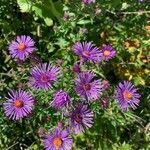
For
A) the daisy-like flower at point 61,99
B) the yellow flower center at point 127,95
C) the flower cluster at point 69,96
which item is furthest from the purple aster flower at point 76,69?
the yellow flower center at point 127,95

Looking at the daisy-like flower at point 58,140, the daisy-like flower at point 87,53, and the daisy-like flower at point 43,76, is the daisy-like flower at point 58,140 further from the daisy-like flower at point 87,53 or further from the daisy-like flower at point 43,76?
the daisy-like flower at point 87,53

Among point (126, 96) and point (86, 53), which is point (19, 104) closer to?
point (86, 53)

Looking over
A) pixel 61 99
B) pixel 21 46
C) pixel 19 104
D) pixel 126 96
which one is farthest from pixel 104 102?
pixel 21 46

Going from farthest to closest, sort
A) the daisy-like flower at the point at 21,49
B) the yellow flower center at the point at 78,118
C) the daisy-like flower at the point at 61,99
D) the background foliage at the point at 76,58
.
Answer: the background foliage at the point at 76,58, the daisy-like flower at the point at 21,49, the yellow flower center at the point at 78,118, the daisy-like flower at the point at 61,99

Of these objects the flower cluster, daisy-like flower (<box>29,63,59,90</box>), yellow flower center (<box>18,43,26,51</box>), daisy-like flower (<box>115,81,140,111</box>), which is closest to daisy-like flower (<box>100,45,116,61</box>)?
→ the flower cluster

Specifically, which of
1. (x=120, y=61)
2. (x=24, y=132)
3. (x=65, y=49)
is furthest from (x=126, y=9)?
(x=24, y=132)

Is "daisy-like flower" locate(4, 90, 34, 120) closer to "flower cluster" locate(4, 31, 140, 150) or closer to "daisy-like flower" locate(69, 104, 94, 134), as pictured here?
"flower cluster" locate(4, 31, 140, 150)
